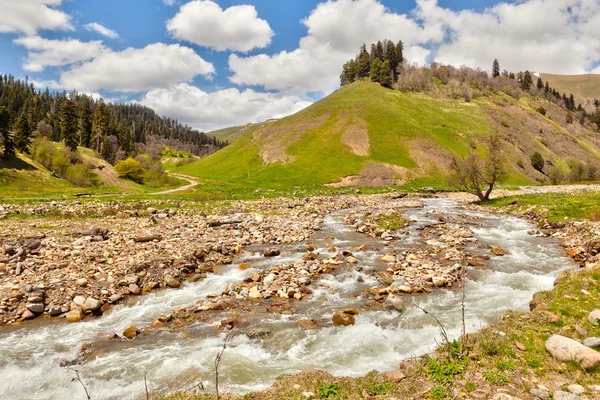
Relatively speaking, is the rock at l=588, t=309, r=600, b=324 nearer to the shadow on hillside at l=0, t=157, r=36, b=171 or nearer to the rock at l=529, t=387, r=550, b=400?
the rock at l=529, t=387, r=550, b=400

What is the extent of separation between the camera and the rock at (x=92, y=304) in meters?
12.2

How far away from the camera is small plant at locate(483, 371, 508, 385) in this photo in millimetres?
6613

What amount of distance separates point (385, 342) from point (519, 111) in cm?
15742

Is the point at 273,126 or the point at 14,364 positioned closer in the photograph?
the point at 14,364

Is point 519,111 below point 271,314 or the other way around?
the other way around

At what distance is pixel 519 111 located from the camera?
13238 centimetres

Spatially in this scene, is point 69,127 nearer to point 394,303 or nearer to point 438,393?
point 394,303

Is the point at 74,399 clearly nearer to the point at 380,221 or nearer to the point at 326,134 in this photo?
the point at 380,221

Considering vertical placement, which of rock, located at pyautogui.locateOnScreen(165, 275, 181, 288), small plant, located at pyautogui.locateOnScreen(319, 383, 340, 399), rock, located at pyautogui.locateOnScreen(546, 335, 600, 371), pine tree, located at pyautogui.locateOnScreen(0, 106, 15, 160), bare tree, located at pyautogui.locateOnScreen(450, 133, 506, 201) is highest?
pine tree, located at pyautogui.locateOnScreen(0, 106, 15, 160)

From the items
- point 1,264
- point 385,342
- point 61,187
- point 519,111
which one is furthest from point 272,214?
point 519,111

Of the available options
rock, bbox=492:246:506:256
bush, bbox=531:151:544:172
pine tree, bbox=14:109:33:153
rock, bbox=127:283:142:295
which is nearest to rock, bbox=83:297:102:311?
rock, bbox=127:283:142:295

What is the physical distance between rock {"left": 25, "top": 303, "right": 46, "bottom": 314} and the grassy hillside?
166 ft

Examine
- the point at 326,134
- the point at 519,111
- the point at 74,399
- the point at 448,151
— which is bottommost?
the point at 74,399

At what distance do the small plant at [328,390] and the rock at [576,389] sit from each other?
457 cm
